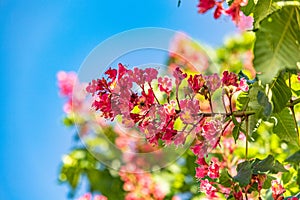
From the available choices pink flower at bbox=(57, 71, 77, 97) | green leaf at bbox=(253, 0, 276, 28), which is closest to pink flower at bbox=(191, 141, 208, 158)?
A: green leaf at bbox=(253, 0, 276, 28)

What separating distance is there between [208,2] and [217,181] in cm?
42

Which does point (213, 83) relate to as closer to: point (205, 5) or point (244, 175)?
point (244, 175)

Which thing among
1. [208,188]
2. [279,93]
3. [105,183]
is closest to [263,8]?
[279,93]

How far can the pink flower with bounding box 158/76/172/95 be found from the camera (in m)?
0.99

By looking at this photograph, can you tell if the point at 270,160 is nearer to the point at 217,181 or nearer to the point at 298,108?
the point at 217,181

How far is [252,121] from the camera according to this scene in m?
0.95

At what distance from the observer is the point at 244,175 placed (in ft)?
2.97

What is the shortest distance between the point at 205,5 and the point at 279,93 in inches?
16.5

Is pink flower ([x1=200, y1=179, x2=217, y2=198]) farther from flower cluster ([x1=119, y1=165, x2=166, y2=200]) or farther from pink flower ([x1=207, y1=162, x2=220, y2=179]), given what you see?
flower cluster ([x1=119, y1=165, x2=166, y2=200])

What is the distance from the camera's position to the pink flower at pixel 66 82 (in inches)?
121

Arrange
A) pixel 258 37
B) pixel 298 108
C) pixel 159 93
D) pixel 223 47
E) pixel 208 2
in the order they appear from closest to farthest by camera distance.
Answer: pixel 258 37
pixel 159 93
pixel 208 2
pixel 298 108
pixel 223 47

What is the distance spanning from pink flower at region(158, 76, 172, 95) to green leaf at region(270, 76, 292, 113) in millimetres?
194

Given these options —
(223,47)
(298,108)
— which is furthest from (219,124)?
(223,47)

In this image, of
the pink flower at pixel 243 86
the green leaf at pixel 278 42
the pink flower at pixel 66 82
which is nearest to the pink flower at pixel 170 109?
the pink flower at pixel 243 86
